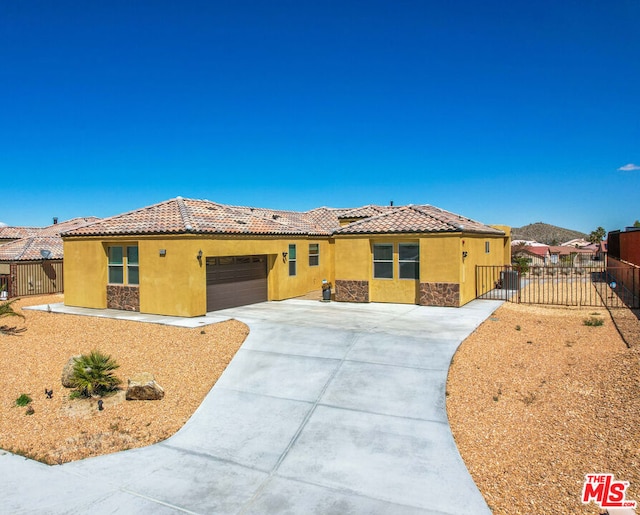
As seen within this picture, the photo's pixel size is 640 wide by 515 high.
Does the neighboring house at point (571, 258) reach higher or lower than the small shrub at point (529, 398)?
higher

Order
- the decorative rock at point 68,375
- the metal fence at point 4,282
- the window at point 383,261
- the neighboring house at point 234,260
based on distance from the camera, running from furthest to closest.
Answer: the metal fence at point 4,282 → the window at point 383,261 → the neighboring house at point 234,260 → the decorative rock at point 68,375

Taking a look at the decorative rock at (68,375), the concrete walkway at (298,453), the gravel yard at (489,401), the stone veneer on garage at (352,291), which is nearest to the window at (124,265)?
the gravel yard at (489,401)

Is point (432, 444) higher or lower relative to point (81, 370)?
lower

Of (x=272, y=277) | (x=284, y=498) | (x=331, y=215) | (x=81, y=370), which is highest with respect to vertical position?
(x=331, y=215)

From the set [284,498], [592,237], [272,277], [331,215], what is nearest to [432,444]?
[284,498]

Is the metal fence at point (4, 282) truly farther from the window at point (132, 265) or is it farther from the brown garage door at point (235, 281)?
the brown garage door at point (235, 281)

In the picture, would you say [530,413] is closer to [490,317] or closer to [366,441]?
[366,441]

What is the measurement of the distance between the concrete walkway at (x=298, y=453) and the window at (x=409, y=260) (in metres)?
6.69

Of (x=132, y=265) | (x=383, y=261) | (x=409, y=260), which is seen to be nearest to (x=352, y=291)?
(x=383, y=261)

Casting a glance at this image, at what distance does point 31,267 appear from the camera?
24.3 metres

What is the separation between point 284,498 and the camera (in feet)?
19.8

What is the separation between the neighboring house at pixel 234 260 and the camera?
52.9 ft

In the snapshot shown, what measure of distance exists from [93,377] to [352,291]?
38.7 feet

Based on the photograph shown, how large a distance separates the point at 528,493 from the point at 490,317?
993 cm
